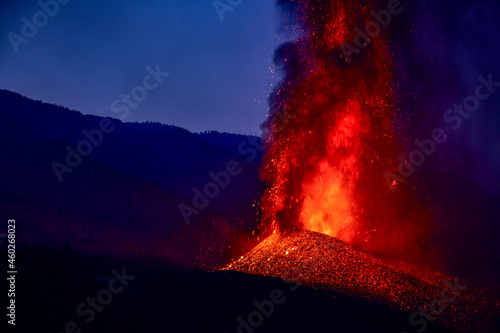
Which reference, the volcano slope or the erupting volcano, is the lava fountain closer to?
the erupting volcano

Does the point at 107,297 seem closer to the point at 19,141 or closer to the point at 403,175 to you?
the point at 403,175

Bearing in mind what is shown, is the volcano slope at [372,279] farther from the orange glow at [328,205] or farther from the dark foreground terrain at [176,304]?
the orange glow at [328,205]

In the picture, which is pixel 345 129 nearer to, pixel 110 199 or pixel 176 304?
pixel 176 304

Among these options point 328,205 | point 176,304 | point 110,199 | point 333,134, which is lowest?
point 176,304

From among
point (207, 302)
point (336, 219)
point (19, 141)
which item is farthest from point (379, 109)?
point (19, 141)

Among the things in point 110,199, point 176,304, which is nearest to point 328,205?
point 176,304

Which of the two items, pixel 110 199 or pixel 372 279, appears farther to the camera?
pixel 110 199
